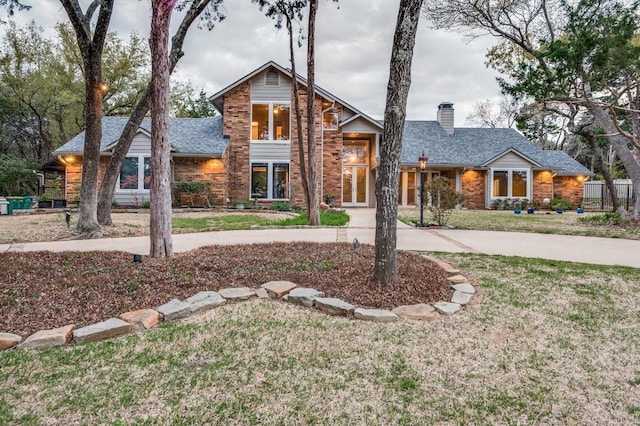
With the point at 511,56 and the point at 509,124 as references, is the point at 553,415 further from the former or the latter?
the point at 509,124

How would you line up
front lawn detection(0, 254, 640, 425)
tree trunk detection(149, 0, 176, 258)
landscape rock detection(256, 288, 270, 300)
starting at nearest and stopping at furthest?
1. front lawn detection(0, 254, 640, 425)
2. landscape rock detection(256, 288, 270, 300)
3. tree trunk detection(149, 0, 176, 258)

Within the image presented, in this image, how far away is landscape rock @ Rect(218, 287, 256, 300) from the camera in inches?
131

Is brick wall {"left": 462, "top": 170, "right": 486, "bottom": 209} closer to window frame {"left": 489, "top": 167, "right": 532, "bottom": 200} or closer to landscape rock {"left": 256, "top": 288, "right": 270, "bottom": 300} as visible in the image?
window frame {"left": 489, "top": 167, "right": 532, "bottom": 200}

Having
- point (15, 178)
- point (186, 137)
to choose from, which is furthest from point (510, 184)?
point (15, 178)

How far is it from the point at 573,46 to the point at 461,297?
8.37 meters

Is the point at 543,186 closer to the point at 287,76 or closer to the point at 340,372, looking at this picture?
the point at 287,76

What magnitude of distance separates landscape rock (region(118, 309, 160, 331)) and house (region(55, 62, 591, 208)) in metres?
12.5

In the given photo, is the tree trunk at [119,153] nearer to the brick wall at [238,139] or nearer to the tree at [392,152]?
the tree at [392,152]

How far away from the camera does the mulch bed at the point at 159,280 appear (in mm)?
2898

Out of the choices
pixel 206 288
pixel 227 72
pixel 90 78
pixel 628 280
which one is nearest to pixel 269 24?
pixel 90 78

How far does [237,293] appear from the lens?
3.41 metres

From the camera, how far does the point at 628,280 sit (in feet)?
13.5

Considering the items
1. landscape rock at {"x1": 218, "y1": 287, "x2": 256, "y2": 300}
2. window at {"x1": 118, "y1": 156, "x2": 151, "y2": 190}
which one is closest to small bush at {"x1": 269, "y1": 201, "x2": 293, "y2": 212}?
window at {"x1": 118, "y1": 156, "x2": 151, "y2": 190}

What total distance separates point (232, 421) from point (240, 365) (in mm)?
501
